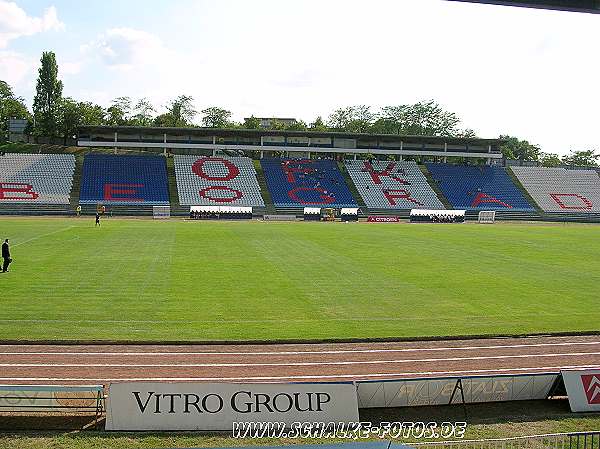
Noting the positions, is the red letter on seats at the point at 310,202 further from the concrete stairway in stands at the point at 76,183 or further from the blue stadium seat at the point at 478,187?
the concrete stairway in stands at the point at 76,183

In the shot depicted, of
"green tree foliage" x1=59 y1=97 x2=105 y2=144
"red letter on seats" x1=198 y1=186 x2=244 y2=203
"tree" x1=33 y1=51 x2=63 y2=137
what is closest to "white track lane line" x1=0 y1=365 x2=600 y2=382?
"red letter on seats" x1=198 y1=186 x2=244 y2=203

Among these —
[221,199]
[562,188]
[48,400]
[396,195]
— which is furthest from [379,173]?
[48,400]

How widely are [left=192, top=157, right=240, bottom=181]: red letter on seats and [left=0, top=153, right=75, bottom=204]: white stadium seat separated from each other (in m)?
15.3

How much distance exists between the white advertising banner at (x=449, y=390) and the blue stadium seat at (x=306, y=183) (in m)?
58.6

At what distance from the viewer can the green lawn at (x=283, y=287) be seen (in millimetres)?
19453

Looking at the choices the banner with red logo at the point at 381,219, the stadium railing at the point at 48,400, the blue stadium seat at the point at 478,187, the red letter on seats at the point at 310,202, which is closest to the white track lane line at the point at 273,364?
the stadium railing at the point at 48,400

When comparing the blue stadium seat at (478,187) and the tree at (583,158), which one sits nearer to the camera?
the blue stadium seat at (478,187)

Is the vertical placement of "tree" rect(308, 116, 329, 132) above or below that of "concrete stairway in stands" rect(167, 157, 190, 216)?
above

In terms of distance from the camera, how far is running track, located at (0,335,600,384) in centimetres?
1487

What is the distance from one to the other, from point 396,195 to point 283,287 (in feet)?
181

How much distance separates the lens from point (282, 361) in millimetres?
16250

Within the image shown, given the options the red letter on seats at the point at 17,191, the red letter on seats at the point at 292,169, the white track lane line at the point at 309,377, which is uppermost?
the red letter on seats at the point at 292,169

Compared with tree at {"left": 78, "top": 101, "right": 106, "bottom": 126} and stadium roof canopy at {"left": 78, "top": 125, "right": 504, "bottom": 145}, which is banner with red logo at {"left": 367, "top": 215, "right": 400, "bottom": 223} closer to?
stadium roof canopy at {"left": 78, "top": 125, "right": 504, "bottom": 145}

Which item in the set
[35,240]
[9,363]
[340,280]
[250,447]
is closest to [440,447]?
[250,447]
